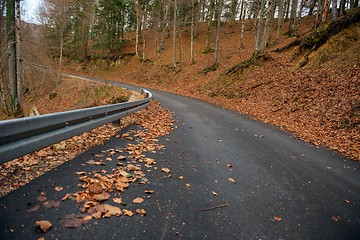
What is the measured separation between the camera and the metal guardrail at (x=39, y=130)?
10.1ft

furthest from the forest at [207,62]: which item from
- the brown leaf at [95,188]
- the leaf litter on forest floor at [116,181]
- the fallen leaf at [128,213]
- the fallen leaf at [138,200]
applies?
the brown leaf at [95,188]

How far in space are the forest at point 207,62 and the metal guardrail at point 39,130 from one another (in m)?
6.60

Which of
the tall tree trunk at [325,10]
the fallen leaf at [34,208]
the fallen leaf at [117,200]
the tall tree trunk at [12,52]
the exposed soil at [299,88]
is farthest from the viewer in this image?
the tall tree trunk at [325,10]

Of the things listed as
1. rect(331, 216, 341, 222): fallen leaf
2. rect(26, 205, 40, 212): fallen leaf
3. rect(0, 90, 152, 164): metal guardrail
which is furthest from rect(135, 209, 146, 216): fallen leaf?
rect(331, 216, 341, 222): fallen leaf

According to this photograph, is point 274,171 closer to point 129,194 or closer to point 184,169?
point 184,169

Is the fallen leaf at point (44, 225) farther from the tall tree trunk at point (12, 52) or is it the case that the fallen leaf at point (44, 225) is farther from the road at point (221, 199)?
the tall tree trunk at point (12, 52)

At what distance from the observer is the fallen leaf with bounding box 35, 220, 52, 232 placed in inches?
98.2

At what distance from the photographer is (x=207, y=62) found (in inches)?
1174

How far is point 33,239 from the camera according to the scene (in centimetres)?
235

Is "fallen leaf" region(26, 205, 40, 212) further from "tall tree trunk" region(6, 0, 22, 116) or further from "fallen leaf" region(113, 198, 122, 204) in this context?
"tall tree trunk" region(6, 0, 22, 116)

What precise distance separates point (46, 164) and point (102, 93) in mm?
17937

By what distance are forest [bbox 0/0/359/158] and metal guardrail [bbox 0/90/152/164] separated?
660 centimetres

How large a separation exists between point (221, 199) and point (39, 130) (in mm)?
2972

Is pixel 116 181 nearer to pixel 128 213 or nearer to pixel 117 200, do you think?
pixel 117 200
